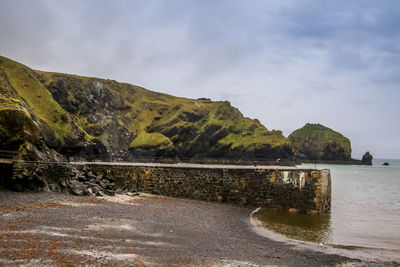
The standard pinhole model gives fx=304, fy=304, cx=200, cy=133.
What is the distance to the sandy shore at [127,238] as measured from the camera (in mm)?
10219

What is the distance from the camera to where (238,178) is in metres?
27.6

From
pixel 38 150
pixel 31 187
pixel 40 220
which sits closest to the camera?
pixel 40 220

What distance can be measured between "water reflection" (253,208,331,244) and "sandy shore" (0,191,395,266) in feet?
6.66

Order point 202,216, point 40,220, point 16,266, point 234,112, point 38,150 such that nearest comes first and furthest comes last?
point 16,266
point 40,220
point 202,216
point 38,150
point 234,112

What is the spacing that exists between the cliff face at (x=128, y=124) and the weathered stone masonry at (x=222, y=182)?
3864 cm

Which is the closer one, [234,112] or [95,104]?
[95,104]

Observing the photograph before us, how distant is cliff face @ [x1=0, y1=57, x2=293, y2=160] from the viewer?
74188 mm

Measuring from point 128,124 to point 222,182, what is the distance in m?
121

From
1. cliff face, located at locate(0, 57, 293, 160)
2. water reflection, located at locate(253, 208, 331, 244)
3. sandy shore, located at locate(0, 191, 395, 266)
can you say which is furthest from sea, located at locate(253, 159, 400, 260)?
cliff face, located at locate(0, 57, 293, 160)

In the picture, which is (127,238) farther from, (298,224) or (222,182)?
(222,182)

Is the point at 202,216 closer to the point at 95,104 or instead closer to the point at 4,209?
the point at 4,209

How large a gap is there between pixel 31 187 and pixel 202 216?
510 inches

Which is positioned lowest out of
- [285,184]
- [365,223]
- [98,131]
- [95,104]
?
[365,223]

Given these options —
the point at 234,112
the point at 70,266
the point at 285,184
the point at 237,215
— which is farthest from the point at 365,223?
the point at 234,112
